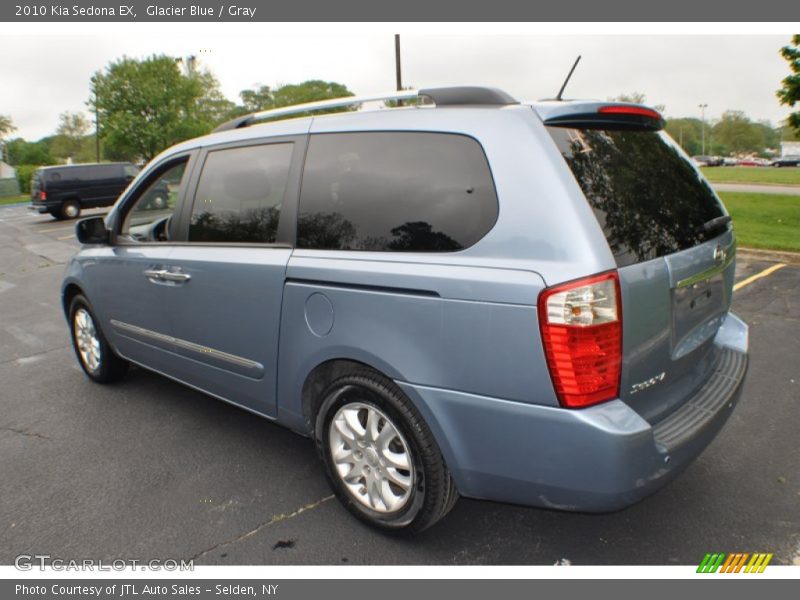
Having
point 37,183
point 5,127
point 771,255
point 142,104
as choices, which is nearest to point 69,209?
point 37,183

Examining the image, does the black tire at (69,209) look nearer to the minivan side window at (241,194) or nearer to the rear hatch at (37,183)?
the rear hatch at (37,183)

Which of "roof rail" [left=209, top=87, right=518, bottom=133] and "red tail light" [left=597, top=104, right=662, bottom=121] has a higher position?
"roof rail" [left=209, top=87, right=518, bottom=133]

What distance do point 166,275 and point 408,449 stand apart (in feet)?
6.37

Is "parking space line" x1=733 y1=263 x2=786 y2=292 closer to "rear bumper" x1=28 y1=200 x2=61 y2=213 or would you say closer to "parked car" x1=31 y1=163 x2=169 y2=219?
"parked car" x1=31 y1=163 x2=169 y2=219

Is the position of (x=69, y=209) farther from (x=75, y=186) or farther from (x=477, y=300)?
(x=477, y=300)

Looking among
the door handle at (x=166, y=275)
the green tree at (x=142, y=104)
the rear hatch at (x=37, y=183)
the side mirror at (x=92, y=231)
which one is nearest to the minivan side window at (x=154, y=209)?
the side mirror at (x=92, y=231)

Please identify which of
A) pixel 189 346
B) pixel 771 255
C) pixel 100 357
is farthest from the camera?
pixel 771 255

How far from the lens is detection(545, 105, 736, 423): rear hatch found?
6.91ft

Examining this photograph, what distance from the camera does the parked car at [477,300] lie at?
6.62ft

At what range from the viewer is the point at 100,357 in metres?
4.52

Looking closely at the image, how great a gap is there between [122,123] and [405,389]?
52.8 m

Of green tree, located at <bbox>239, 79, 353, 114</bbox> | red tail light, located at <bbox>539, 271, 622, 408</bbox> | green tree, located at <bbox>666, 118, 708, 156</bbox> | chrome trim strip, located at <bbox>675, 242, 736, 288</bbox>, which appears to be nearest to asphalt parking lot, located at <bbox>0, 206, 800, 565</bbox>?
red tail light, located at <bbox>539, 271, 622, 408</bbox>

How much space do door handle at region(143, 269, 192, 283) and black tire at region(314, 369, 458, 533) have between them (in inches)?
49.3

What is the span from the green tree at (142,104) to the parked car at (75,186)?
27.3 m
